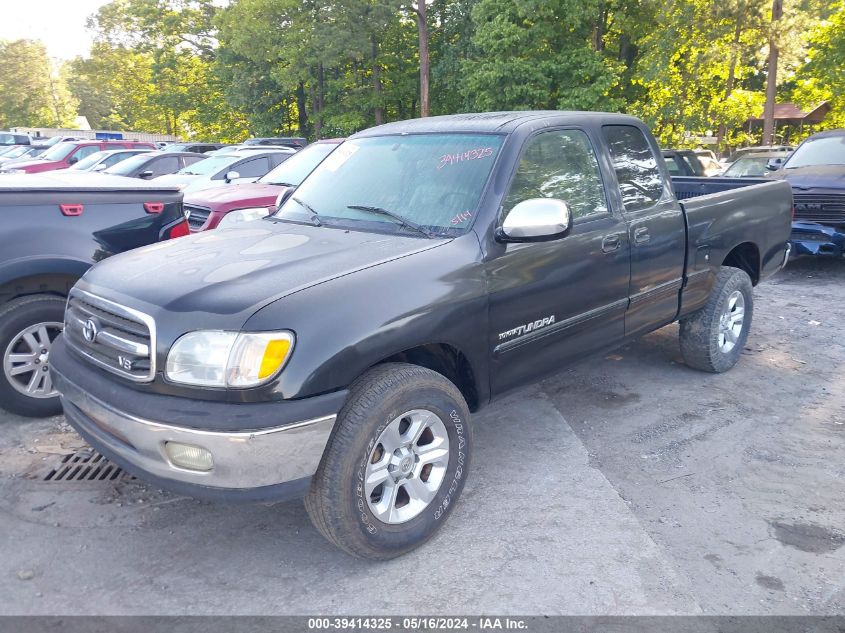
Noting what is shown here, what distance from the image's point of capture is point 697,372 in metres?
5.35

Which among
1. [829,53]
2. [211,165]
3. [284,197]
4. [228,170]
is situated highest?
[829,53]

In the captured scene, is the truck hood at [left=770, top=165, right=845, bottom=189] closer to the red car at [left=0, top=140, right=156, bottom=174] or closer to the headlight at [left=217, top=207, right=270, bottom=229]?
the headlight at [left=217, top=207, right=270, bottom=229]

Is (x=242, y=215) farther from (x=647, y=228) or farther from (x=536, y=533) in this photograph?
(x=536, y=533)

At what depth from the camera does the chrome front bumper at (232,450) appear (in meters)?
2.44

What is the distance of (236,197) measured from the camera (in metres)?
7.66

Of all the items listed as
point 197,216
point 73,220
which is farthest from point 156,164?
point 73,220

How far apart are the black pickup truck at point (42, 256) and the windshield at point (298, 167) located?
3.87m

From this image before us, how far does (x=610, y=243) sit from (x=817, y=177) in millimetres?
6963

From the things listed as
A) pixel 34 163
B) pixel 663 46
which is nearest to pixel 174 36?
pixel 34 163

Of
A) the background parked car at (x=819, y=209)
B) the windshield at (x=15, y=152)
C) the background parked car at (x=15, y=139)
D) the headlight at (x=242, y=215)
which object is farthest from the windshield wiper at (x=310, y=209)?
the background parked car at (x=15, y=139)

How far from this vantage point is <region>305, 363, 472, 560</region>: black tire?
265cm

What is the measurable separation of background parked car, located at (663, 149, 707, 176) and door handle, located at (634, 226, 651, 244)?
7.63 m

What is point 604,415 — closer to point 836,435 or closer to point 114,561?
point 836,435

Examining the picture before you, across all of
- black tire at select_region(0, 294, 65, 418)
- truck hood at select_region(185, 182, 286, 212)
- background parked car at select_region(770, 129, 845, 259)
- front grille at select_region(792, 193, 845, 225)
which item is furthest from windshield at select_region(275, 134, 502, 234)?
front grille at select_region(792, 193, 845, 225)
